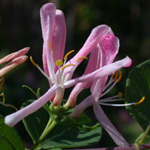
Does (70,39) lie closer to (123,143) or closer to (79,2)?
(79,2)

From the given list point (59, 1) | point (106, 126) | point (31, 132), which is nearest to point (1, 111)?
point (31, 132)

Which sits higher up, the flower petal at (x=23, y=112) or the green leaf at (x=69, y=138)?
the flower petal at (x=23, y=112)

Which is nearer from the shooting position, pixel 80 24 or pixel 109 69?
pixel 109 69

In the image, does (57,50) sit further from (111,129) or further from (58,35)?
(111,129)

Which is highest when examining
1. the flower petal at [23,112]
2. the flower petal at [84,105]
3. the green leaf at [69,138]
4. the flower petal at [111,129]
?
the flower petal at [23,112]

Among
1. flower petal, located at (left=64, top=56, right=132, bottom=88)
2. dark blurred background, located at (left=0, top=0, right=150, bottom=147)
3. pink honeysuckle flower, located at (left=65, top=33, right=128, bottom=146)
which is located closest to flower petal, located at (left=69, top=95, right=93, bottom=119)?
pink honeysuckle flower, located at (left=65, top=33, right=128, bottom=146)

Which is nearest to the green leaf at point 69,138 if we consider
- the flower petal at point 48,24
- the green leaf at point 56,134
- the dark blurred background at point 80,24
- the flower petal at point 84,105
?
the green leaf at point 56,134

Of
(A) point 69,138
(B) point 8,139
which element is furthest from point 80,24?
(B) point 8,139

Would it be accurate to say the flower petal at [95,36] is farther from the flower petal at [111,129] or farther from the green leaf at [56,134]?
the green leaf at [56,134]

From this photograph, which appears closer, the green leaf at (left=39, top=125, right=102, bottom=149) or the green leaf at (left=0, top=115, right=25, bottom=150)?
the green leaf at (left=0, top=115, right=25, bottom=150)

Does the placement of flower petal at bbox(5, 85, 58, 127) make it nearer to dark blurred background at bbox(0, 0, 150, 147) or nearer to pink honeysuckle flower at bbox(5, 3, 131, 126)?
pink honeysuckle flower at bbox(5, 3, 131, 126)
